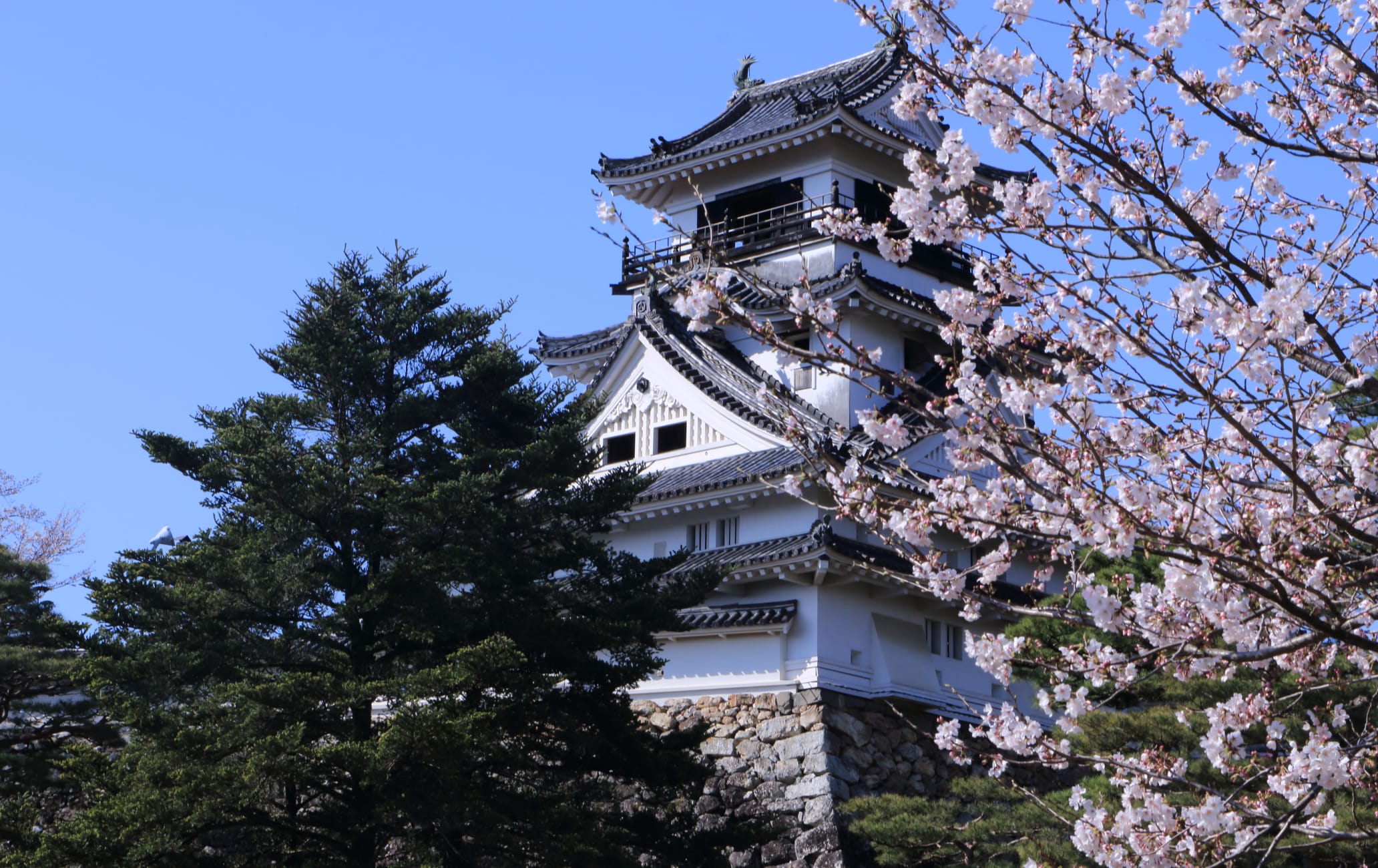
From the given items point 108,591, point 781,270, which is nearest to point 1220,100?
point 108,591

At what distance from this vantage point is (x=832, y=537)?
48.8 ft

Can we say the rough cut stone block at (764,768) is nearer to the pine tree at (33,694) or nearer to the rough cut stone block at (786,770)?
the rough cut stone block at (786,770)

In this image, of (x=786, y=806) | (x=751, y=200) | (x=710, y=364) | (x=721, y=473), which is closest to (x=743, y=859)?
(x=786, y=806)

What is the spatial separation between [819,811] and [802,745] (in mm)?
743

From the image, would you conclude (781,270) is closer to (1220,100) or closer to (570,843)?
(570,843)

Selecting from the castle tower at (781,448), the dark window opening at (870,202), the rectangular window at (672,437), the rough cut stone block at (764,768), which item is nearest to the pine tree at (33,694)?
A: the castle tower at (781,448)

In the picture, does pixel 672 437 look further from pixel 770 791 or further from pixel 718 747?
pixel 770 791

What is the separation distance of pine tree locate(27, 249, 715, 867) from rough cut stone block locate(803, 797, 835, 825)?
7.15 feet

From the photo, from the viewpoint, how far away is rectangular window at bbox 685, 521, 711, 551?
1694 centimetres

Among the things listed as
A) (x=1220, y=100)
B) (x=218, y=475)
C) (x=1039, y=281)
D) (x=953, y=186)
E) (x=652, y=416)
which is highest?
(x=652, y=416)

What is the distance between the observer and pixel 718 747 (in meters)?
15.5

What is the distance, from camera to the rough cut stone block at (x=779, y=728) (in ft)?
49.4

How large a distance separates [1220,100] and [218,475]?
31.3 feet

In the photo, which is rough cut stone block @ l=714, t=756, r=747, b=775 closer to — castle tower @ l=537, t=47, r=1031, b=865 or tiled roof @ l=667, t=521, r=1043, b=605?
→ castle tower @ l=537, t=47, r=1031, b=865
